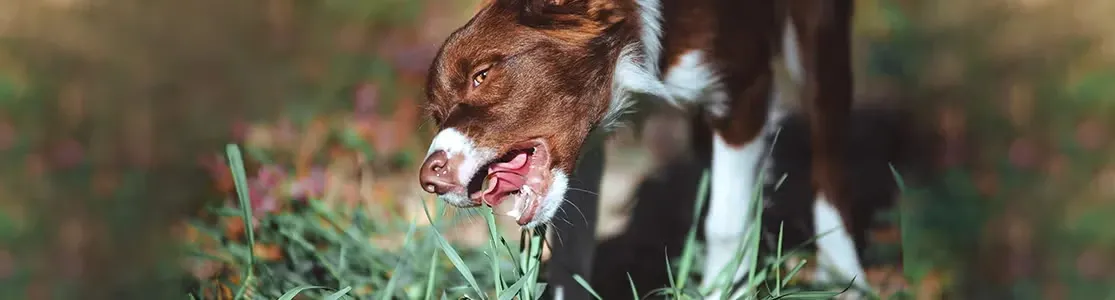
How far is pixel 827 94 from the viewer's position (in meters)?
1.15

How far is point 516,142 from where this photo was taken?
0.78 meters

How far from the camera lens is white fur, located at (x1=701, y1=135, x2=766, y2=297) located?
1040mm

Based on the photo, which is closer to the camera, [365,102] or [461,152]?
[461,152]

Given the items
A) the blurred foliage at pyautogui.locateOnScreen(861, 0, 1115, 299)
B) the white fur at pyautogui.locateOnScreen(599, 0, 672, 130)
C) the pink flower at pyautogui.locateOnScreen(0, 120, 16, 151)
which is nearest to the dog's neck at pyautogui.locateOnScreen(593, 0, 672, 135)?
the white fur at pyautogui.locateOnScreen(599, 0, 672, 130)

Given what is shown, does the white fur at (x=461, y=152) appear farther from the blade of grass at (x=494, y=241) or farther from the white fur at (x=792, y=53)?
the white fur at (x=792, y=53)

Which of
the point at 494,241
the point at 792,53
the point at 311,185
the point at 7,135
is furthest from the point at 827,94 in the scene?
the point at 7,135

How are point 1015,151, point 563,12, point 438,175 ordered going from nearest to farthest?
1. point 438,175
2. point 563,12
3. point 1015,151

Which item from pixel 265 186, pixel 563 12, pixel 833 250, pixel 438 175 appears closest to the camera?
pixel 438 175

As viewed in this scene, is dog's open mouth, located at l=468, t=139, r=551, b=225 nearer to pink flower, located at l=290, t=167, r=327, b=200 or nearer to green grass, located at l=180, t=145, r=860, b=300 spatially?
green grass, located at l=180, t=145, r=860, b=300

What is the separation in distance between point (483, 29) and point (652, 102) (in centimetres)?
Result: 25

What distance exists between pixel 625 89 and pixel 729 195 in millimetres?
208

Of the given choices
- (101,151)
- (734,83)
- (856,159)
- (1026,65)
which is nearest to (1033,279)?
(1026,65)

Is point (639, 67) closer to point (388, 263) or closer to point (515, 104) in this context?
point (515, 104)

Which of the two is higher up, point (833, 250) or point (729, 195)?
point (729, 195)
